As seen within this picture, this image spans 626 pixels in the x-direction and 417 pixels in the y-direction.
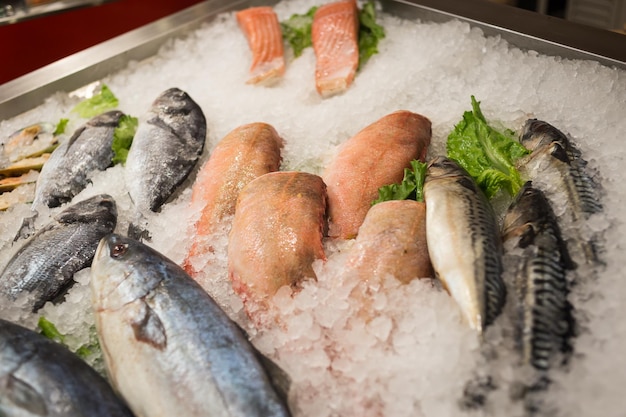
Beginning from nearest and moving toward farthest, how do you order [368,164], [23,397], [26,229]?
[23,397] → [368,164] → [26,229]

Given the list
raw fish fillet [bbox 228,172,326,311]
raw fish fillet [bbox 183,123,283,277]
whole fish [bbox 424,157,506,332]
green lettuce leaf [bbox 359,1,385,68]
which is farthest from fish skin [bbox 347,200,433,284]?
green lettuce leaf [bbox 359,1,385,68]

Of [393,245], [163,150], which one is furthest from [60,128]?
[393,245]

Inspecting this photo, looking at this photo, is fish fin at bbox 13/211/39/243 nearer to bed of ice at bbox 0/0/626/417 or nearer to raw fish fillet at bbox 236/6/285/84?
bed of ice at bbox 0/0/626/417

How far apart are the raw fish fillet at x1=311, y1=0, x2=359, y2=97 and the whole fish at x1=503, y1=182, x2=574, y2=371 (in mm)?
1511

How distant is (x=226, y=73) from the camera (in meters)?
3.56

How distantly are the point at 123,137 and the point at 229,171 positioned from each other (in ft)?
2.83

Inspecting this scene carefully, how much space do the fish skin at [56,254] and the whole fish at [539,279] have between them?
1649 mm

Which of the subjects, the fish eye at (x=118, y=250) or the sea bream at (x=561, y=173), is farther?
the sea bream at (x=561, y=173)

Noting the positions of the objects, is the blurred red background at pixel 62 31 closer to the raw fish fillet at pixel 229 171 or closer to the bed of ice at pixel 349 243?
the bed of ice at pixel 349 243

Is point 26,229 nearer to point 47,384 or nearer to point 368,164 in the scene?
point 47,384

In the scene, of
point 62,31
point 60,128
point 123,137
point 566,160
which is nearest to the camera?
point 566,160

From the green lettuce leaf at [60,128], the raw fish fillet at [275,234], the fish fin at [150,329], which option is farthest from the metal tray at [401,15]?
the fish fin at [150,329]

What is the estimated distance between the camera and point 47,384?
1492 millimetres

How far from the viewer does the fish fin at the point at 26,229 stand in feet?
7.77
